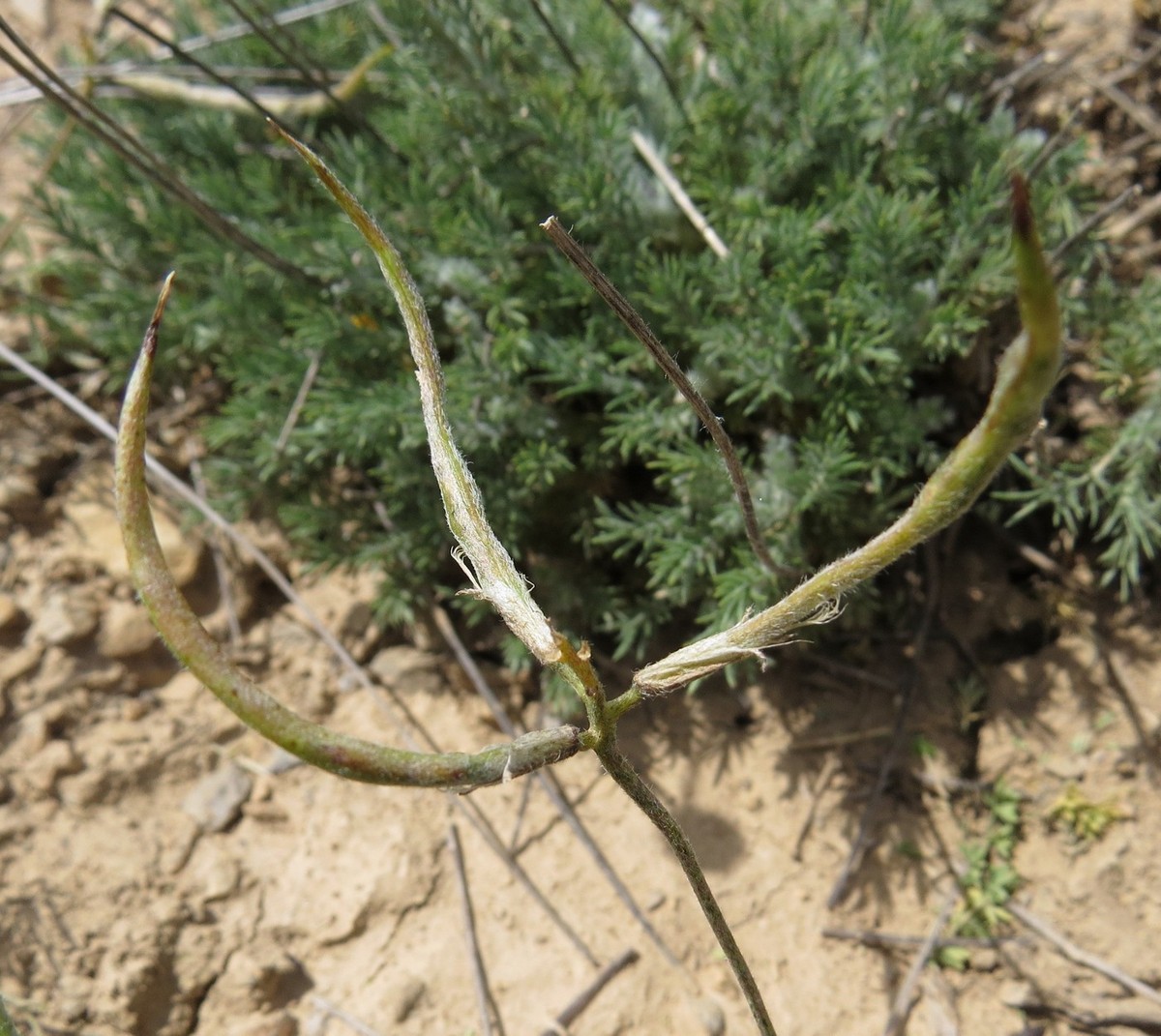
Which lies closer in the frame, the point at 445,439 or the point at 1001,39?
the point at 445,439

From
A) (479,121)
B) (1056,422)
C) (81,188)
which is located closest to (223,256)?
(81,188)

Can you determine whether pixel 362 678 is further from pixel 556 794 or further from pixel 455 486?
pixel 455 486

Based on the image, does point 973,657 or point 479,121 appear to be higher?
point 479,121

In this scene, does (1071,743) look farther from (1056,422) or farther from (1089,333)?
(1089,333)

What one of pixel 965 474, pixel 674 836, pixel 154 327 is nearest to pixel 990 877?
pixel 674 836

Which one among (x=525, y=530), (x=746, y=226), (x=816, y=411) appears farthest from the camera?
(x=525, y=530)

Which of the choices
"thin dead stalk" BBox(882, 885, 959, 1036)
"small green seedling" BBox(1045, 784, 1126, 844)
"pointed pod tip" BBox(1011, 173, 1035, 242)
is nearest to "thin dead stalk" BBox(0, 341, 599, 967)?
"thin dead stalk" BBox(882, 885, 959, 1036)

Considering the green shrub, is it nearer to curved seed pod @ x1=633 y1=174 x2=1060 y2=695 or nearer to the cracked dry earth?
the cracked dry earth
